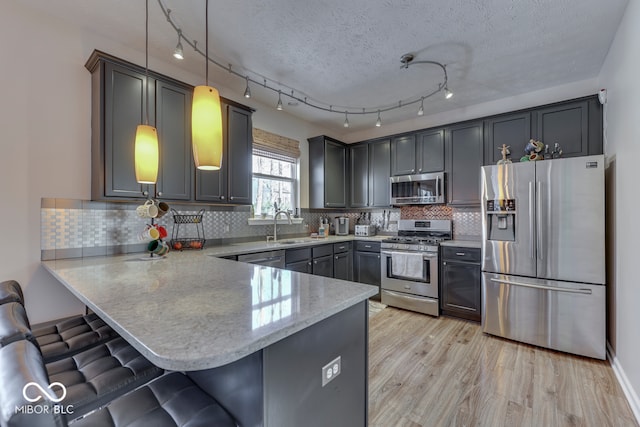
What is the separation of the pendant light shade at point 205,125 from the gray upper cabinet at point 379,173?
3.41m

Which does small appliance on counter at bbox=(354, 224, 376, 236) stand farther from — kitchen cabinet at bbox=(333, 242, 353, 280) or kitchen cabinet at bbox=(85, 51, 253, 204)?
kitchen cabinet at bbox=(85, 51, 253, 204)

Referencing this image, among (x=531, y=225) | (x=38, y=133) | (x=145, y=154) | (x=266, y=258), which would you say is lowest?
(x=266, y=258)

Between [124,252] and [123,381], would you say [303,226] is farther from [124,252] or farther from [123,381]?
[123,381]

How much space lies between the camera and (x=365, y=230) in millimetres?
4539

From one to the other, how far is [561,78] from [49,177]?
499 cm

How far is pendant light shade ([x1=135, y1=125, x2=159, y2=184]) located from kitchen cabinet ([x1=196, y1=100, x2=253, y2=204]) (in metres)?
1.00

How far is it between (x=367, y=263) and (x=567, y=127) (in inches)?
111

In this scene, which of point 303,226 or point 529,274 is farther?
point 303,226

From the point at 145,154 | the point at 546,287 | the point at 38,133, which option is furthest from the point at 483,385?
the point at 38,133

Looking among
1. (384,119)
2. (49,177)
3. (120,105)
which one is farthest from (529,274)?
(49,177)

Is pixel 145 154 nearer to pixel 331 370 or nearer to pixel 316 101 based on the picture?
pixel 331 370

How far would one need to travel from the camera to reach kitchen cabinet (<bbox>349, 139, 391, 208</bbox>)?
440cm

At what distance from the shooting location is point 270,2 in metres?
1.98

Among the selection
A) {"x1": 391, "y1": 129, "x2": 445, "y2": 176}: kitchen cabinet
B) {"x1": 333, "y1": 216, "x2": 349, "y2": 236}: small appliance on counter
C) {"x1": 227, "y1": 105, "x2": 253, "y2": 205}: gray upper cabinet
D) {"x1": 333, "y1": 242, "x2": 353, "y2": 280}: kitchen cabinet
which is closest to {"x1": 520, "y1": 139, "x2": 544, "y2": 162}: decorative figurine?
{"x1": 391, "y1": 129, "x2": 445, "y2": 176}: kitchen cabinet
